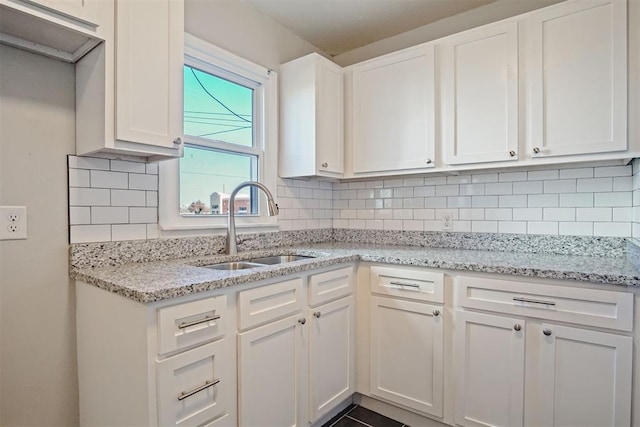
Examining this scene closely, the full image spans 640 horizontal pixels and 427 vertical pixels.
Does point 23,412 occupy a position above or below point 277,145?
below

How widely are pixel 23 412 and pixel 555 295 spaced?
213 cm

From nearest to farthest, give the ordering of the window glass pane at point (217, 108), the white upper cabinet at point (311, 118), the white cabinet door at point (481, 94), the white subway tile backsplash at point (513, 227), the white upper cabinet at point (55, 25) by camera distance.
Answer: the white upper cabinet at point (55, 25) → the white cabinet door at point (481, 94) → the window glass pane at point (217, 108) → the white subway tile backsplash at point (513, 227) → the white upper cabinet at point (311, 118)

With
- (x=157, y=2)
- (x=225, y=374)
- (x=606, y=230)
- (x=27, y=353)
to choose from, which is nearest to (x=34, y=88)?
(x=157, y=2)

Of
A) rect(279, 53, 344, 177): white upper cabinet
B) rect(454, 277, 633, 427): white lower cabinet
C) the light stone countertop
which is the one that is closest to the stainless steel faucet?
the light stone countertop

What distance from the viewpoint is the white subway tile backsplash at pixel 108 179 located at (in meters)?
1.51

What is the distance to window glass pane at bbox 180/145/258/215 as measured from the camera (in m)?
1.93

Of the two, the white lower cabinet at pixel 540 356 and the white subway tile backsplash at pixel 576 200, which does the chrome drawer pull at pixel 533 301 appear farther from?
the white subway tile backsplash at pixel 576 200

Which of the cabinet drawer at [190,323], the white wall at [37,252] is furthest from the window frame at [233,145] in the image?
the cabinet drawer at [190,323]

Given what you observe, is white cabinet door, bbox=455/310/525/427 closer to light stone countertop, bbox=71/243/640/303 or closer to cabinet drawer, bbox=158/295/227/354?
light stone countertop, bbox=71/243/640/303

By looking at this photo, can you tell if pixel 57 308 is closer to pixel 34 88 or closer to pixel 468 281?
pixel 34 88

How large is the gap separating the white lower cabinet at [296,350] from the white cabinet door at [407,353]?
15 centimetres

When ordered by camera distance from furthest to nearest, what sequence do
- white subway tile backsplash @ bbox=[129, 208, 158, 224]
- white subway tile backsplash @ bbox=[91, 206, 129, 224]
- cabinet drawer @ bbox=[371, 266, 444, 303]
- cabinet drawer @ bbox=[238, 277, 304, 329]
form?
1. cabinet drawer @ bbox=[371, 266, 444, 303]
2. white subway tile backsplash @ bbox=[129, 208, 158, 224]
3. white subway tile backsplash @ bbox=[91, 206, 129, 224]
4. cabinet drawer @ bbox=[238, 277, 304, 329]

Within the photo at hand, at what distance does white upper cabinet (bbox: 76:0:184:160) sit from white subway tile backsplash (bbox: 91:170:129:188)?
0.12 meters

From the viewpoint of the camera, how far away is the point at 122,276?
1.31 metres
